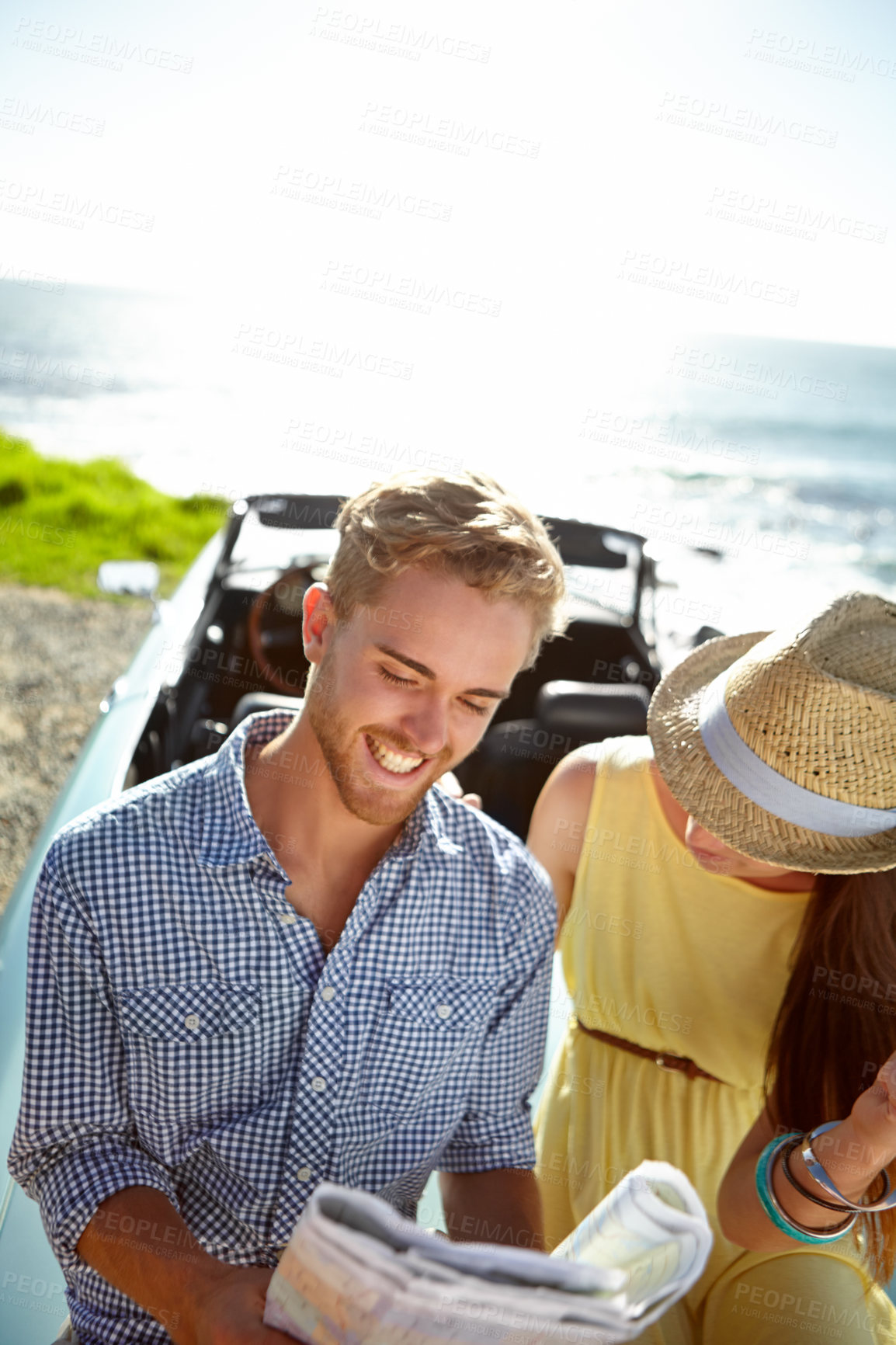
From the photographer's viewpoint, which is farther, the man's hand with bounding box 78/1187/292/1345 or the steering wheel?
the steering wheel

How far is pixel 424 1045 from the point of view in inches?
60.1

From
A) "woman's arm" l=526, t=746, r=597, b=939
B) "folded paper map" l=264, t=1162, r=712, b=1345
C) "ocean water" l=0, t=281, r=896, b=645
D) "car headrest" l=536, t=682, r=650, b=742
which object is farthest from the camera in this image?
"ocean water" l=0, t=281, r=896, b=645

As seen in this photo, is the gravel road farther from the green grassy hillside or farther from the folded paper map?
the folded paper map

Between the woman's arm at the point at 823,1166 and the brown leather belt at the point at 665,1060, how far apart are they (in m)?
0.19

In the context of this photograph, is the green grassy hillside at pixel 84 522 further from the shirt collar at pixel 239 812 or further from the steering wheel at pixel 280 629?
the shirt collar at pixel 239 812

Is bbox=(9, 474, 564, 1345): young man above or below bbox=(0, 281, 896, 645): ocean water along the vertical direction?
above

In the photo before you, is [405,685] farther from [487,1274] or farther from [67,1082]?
[487,1274]

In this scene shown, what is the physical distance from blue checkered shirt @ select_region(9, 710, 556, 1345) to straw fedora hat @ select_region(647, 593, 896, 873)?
0.44m

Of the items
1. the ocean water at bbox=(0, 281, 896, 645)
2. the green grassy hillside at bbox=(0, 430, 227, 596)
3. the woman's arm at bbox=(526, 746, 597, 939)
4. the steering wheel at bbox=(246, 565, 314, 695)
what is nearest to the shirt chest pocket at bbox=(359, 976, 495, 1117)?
the woman's arm at bbox=(526, 746, 597, 939)

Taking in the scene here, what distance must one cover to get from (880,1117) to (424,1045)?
697 millimetres

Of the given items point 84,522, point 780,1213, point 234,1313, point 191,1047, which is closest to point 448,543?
point 191,1047

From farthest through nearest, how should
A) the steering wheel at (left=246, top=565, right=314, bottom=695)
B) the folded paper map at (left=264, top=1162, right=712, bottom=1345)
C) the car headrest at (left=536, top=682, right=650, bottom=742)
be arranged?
1. the steering wheel at (left=246, top=565, right=314, bottom=695)
2. the car headrest at (left=536, top=682, right=650, bottom=742)
3. the folded paper map at (left=264, top=1162, right=712, bottom=1345)

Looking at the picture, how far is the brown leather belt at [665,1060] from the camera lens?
1.91 metres

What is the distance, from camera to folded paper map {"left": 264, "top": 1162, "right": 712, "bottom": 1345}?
2.65 feet
